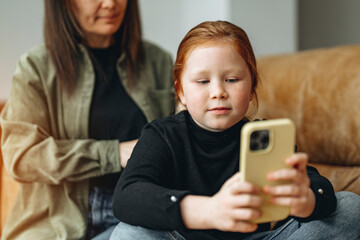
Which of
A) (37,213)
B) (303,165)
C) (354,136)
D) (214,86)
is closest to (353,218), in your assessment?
(303,165)

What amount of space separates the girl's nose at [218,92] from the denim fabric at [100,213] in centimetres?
51

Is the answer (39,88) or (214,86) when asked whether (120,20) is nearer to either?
(39,88)

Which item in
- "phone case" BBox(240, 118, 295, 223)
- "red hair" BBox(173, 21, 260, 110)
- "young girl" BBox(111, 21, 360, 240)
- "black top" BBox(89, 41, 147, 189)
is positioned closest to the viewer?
"phone case" BBox(240, 118, 295, 223)

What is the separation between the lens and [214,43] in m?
0.82

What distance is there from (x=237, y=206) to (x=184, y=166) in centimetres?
24

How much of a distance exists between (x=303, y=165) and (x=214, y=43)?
287mm

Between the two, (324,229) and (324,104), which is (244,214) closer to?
(324,229)

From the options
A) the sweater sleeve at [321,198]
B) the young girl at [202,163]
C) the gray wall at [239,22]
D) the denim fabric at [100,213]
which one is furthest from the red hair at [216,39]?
the gray wall at [239,22]

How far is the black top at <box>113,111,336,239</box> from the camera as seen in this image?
0.77m

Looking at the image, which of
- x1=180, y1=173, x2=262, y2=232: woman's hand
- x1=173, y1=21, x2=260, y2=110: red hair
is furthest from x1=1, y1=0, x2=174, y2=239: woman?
x1=180, y1=173, x2=262, y2=232: woman's hand

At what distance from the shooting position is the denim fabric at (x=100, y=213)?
3.85 ft

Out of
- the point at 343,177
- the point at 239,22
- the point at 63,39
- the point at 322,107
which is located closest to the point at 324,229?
the point at 343,177

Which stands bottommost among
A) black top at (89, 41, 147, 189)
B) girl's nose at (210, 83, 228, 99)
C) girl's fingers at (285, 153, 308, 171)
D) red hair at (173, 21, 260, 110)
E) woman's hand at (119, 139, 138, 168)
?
woman's hand at (119, 139, 138, 168)

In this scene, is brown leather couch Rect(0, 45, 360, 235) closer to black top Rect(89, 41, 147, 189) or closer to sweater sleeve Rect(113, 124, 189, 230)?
black top Rect(89, 41, 147, 189)
